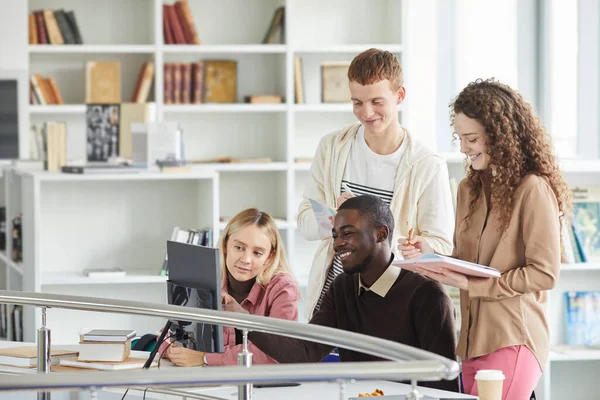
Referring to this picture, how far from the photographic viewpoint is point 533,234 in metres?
2.75

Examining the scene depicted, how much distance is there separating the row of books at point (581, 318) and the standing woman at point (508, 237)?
2.18 metres

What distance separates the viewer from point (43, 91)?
600 cm

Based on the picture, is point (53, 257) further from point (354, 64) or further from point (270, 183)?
point (354, 64)

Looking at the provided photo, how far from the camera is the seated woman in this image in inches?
123

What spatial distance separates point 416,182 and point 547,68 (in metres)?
3.71

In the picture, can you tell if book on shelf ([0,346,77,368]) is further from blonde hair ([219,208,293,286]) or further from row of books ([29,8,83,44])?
row of books ([29,8,83,44])

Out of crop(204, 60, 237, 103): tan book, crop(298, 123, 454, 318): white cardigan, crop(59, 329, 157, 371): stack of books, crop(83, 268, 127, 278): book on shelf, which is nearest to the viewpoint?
crop(59, 329, 157, 371): stack of books

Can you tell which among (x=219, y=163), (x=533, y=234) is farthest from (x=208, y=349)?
(x=219, y=163)

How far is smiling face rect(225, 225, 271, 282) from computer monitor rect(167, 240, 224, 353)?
0.35 m

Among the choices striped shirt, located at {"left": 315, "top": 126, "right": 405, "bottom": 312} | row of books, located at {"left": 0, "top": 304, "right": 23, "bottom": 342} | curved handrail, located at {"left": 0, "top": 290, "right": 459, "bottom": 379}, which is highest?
striped shirt, located at {"left": 315, "top": 126, "right": 405, "bottom": 312}

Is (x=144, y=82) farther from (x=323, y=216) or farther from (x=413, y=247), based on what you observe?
(x=413, y=247)

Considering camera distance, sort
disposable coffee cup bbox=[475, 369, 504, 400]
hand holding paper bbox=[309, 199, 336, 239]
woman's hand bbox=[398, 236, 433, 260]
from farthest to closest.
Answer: hand holding paper bbox=[309, 199, 336, 239]
woman's hand bbox=[398, 236, 433, 260]
disposable coffee cup bbox=[475, 369, 504, 400]

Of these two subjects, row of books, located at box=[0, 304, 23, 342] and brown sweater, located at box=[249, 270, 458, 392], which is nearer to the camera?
brown sweater, located at box=[249, 270, 458, 392]

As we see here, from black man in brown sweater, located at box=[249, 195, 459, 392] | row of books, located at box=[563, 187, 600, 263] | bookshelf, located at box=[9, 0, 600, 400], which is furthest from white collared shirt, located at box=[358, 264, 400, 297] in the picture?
bookshelf, located at box=[9, 0, 600, 400]
